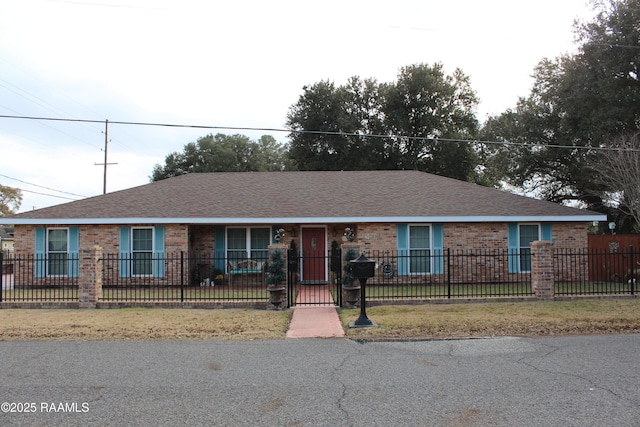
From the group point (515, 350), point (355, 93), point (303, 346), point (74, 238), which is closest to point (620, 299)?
point (515, 350)

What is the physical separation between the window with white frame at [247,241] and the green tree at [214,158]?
3152 cm

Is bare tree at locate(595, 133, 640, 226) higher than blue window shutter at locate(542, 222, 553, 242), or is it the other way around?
bare tree at locate(595, 133, 640, 226)

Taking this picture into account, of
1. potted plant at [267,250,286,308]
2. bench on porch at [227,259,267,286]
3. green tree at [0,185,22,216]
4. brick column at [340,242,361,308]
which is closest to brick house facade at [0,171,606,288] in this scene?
bench on porch at [227,259,267,286]

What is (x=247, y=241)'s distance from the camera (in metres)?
18.3

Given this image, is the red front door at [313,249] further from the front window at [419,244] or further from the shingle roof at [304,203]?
the front window at [419,244]

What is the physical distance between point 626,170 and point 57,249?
21.5 m

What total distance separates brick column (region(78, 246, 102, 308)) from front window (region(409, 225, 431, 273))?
33.2 feet

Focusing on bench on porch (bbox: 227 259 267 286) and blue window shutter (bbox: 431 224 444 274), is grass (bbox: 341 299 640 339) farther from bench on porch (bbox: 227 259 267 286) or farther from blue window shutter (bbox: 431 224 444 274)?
bench on porch (bbox: 227 259 267 286)

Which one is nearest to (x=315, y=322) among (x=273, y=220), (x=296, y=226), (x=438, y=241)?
(x=273, y=220)

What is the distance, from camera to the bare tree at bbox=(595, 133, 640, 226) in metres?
19.6

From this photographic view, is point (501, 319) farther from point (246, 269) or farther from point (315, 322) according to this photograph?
point (246, 269)

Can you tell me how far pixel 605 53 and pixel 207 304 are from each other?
→ 74.7 ft

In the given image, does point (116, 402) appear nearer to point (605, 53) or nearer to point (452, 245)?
point (452, 245)

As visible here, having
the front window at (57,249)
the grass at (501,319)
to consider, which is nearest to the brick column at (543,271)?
the grass at (501,319)
